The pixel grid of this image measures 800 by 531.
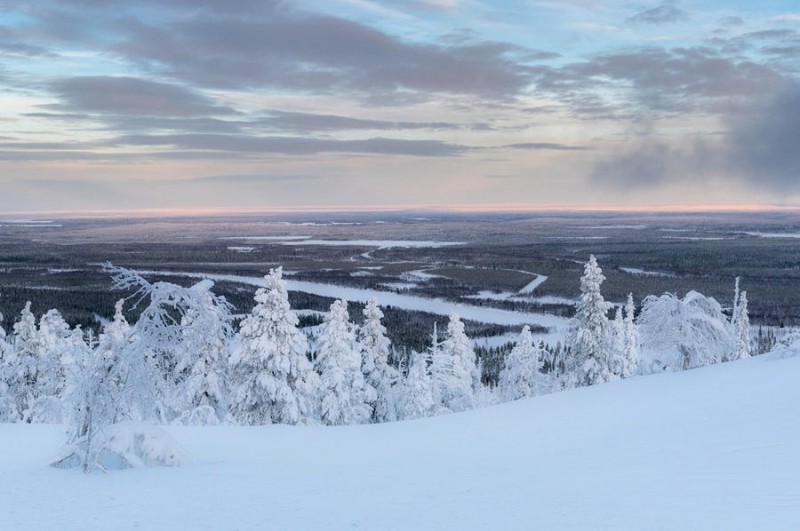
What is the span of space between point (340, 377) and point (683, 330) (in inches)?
569

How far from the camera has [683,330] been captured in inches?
1025

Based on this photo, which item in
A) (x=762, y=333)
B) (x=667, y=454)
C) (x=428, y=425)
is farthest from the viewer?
(x=762, y=333)

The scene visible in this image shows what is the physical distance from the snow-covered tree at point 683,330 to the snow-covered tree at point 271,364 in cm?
1426

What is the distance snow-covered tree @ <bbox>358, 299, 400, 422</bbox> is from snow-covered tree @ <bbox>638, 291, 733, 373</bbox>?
12.3 m

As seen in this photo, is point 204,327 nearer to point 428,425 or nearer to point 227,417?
point 428,425

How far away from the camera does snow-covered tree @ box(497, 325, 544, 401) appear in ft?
128

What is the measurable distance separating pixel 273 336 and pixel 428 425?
1039 centimetres

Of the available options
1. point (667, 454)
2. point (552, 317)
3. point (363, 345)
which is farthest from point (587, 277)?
point (552, 317)

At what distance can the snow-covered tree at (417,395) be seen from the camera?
1200 inches

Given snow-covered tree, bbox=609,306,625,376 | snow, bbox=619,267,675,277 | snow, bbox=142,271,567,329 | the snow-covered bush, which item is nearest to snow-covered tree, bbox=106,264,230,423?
the snow-covered bush

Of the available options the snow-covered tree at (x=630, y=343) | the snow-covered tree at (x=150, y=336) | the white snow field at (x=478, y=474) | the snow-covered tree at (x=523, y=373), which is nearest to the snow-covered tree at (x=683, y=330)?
the white snow field at (x=478, y=474)

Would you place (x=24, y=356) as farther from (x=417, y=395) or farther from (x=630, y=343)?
(x=630, y=343)

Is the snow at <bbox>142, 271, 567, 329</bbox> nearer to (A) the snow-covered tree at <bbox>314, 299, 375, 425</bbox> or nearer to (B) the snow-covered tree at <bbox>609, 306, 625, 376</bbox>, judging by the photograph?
(B) the snow-covered tree at <bbox>609, 306, 625, 376</bbox>

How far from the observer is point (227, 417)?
27.0 m
